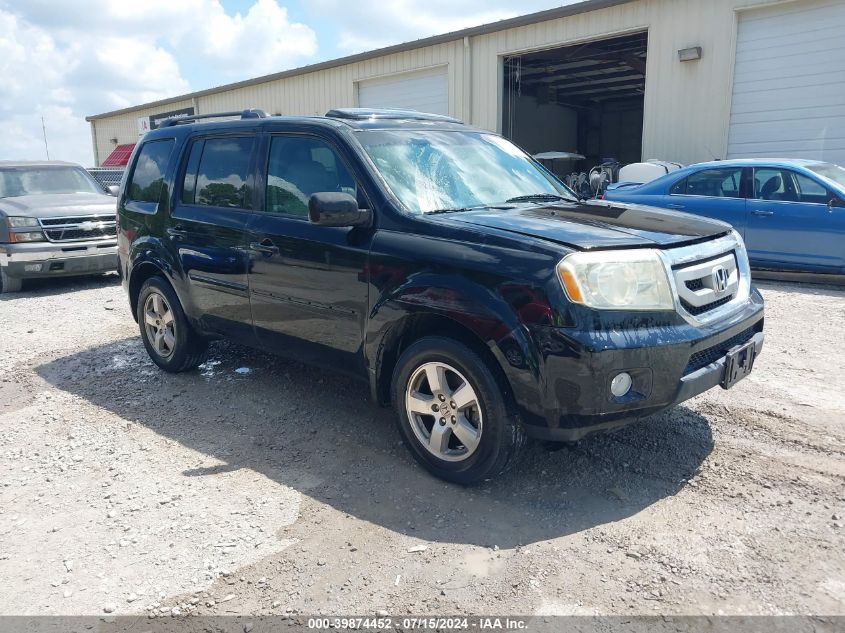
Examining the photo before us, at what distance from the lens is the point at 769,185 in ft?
29.0

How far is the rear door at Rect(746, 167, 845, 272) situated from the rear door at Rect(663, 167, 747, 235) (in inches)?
6.7

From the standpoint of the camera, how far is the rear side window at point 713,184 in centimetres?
911

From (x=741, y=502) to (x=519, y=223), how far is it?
68.5 inches

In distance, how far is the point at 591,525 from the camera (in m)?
3.16

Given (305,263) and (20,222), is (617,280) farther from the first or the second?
(20,222)

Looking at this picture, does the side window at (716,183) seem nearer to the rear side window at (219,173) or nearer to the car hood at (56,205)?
the rear side window at (219,173)

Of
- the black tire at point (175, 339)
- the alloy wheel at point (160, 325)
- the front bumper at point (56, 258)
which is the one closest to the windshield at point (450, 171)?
the black tire at point (175, 339)

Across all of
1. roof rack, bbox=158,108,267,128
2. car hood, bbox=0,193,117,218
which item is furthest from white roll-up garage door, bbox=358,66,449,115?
roof rack, bbox=158,108,267,128

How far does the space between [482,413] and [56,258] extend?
815 centimetres

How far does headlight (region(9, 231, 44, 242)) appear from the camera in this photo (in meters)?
9.28

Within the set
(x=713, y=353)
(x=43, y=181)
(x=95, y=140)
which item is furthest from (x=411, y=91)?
(x=95, y=140)

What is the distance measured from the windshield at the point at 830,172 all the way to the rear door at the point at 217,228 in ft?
24.3

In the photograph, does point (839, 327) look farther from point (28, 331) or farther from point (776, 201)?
point (28, 331)

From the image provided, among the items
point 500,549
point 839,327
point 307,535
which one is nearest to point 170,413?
point 307,535
